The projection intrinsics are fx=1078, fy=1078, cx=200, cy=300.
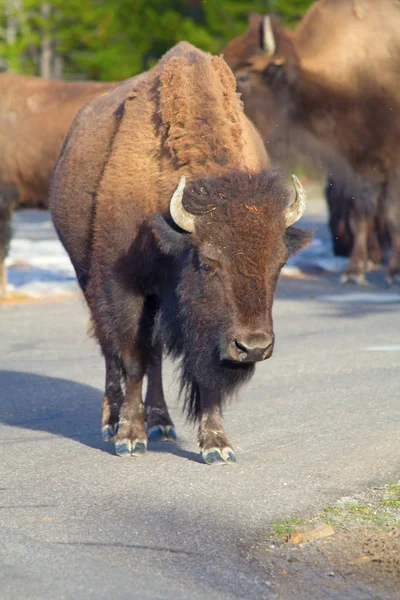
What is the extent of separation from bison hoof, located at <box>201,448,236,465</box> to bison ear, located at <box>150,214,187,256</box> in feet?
3.37

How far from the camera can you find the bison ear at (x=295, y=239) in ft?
17.9

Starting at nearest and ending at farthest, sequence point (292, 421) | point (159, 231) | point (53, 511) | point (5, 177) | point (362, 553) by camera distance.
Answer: point (362, 553), point (53, 511), point (159, 231), point (292, 421), point (5, 177)

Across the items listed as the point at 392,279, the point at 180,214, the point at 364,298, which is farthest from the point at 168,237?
the point at 392,279

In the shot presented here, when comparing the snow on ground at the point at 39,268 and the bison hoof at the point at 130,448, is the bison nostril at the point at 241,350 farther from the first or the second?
the snow on ground at the point at 39,268

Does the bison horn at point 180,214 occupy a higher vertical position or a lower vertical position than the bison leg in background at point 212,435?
higher

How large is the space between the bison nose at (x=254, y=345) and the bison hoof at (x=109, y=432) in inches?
54.5

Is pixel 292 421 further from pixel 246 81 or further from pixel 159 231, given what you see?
pixel 246 81

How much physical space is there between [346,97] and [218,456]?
9.50 metres

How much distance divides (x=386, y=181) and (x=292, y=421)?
8245mm

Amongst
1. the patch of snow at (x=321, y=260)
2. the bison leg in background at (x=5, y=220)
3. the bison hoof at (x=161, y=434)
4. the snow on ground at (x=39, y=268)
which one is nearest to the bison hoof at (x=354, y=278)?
the patch of snow at (x=321, y=260)

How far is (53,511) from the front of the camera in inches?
Answer: 185

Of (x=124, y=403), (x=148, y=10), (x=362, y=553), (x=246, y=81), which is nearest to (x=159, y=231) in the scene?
(x=124, y=403)

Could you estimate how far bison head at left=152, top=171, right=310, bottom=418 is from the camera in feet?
16.6

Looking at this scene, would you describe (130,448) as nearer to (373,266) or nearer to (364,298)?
(364,298)
